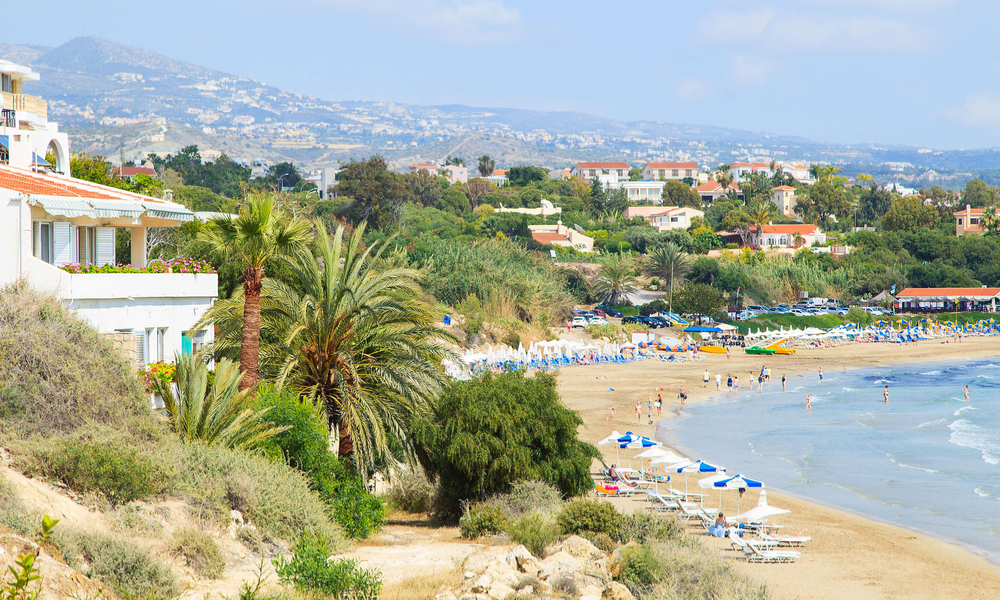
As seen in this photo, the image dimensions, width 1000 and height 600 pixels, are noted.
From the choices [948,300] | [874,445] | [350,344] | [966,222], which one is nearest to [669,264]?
[948,300]

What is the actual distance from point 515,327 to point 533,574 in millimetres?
41925

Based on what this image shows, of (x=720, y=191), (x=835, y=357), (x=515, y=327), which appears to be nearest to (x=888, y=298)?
(x=835, y=357)

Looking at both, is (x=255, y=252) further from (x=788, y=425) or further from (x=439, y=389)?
(x=788, y=425)

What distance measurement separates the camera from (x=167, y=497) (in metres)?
10.6

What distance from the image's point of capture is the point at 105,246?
1488cm

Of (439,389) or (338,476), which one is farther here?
(439,389)

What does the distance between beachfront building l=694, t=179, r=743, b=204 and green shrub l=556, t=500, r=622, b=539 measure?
130 m

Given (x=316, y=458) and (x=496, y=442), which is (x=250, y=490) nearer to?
(x=316, y=458)

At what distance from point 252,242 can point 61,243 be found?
3.22 m

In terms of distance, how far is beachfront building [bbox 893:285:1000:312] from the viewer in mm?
80625

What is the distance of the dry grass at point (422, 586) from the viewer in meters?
10.1

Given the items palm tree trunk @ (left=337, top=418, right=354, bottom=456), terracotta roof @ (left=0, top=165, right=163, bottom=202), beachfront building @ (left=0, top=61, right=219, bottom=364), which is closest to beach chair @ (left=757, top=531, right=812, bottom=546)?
palm tree trunk @ (left=337, top=418, right=354, bottom=456)

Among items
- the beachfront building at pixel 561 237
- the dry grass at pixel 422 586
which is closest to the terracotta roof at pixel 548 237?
the beachfront building at pixel 561 237

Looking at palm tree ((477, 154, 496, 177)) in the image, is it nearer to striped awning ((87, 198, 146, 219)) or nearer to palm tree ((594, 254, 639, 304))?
palm tree ((594, 254, 639, 304))
